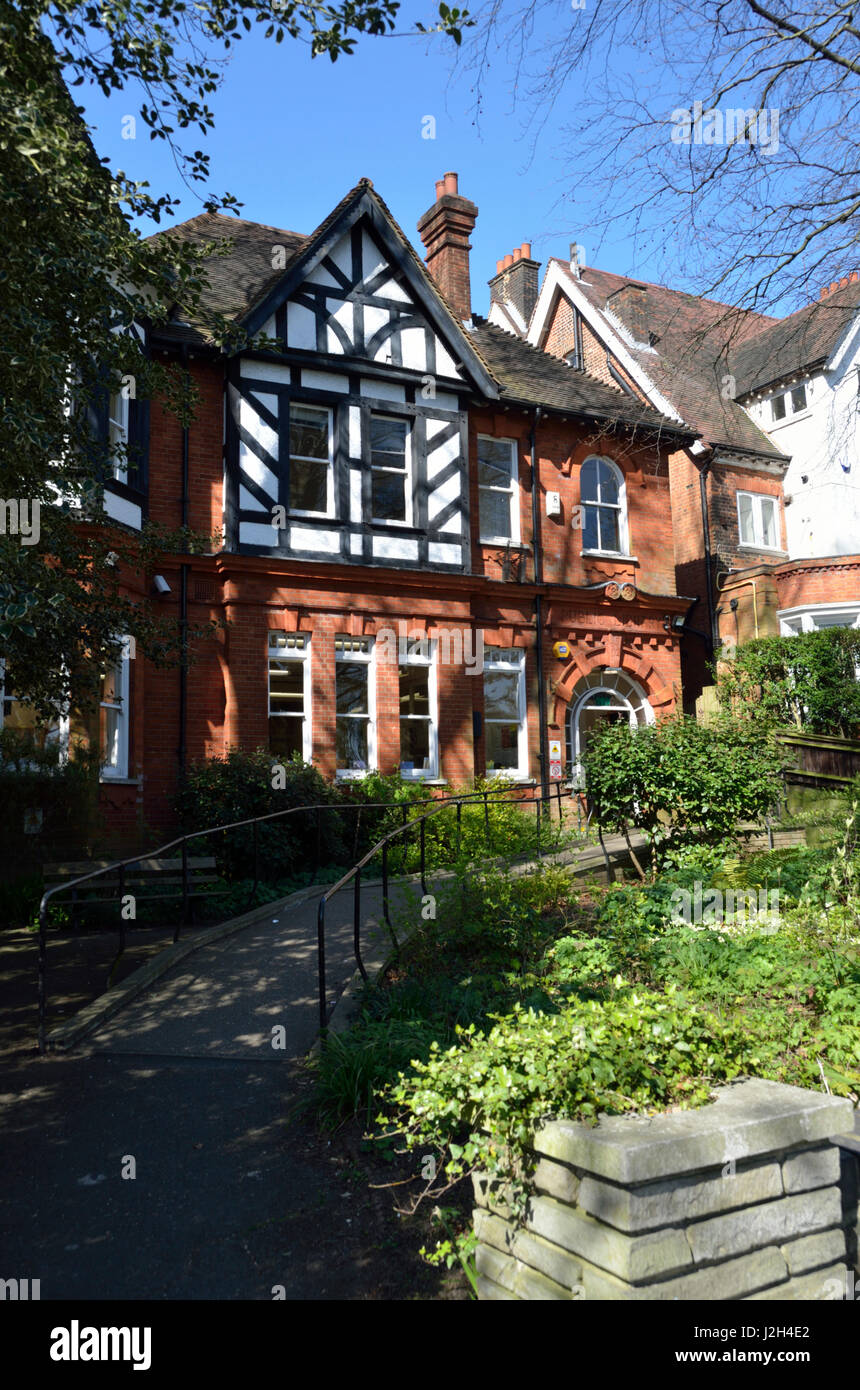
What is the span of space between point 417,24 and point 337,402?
9728mm

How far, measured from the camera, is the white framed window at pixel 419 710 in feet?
53.1

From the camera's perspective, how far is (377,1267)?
3914 millimetres

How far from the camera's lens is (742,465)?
890 inches

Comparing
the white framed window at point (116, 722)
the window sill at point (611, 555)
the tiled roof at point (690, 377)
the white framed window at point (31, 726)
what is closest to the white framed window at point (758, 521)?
the tiled roof at point (690, 377)

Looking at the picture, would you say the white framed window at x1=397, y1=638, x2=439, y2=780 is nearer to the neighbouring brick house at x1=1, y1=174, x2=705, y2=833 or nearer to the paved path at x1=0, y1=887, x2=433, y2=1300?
the neighbouring brick house at x1=1, y1=174, x2=705, y2=833

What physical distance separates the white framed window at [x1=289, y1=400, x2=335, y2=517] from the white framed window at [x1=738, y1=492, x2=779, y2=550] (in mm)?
10797

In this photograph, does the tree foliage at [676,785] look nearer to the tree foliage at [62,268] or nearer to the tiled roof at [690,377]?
the tree foliage at [62,268]

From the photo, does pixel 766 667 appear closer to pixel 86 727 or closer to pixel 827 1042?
pixel 86 727

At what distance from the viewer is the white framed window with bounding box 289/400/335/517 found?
51.5 feet

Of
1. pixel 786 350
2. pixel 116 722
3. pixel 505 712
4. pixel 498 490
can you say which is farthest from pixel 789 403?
pixel 116 722

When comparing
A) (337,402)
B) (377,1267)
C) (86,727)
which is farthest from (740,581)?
(377,1267)

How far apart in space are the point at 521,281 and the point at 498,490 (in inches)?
466

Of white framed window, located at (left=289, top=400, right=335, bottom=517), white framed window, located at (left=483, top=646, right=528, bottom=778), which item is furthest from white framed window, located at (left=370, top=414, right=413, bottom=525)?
white framed window, located at (left=483, top=646, right=528, bottom=778)

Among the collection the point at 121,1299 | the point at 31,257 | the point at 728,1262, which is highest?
the point at 31,257
